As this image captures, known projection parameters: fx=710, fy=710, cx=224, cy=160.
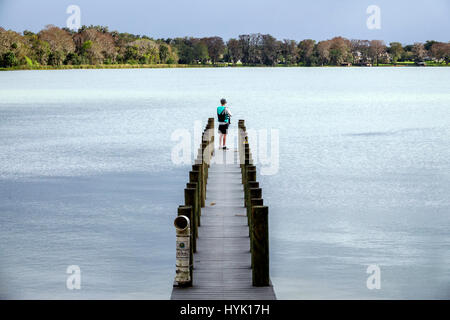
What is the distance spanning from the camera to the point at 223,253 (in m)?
11.5

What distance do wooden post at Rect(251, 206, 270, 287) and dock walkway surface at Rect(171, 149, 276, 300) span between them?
0.14 m

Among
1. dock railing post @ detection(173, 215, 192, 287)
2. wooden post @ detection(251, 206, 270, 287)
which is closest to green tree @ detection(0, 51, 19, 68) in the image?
dock railing post @ detection(173, 215, 192, 287)

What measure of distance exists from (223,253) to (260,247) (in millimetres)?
1753

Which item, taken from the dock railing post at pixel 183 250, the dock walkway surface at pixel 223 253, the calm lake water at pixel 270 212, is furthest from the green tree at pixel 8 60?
the dock railing post at pixel 183 250

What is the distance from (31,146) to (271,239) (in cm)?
2183

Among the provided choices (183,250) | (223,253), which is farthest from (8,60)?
(183,250)

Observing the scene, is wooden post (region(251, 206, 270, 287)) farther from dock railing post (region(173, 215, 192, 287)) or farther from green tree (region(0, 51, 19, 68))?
green tree (region(0, 51, 19, 68))

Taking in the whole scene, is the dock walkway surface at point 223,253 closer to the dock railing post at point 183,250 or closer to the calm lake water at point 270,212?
the dock railing post at point 183,250

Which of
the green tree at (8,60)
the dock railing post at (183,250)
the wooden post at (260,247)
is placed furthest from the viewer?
the green tree at (8,60)

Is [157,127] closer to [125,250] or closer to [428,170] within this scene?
[428,170]

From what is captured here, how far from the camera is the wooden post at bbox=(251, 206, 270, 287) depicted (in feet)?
31.9

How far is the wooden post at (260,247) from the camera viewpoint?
383 inches

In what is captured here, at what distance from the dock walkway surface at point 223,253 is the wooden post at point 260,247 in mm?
139

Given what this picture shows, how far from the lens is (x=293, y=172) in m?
27.6
